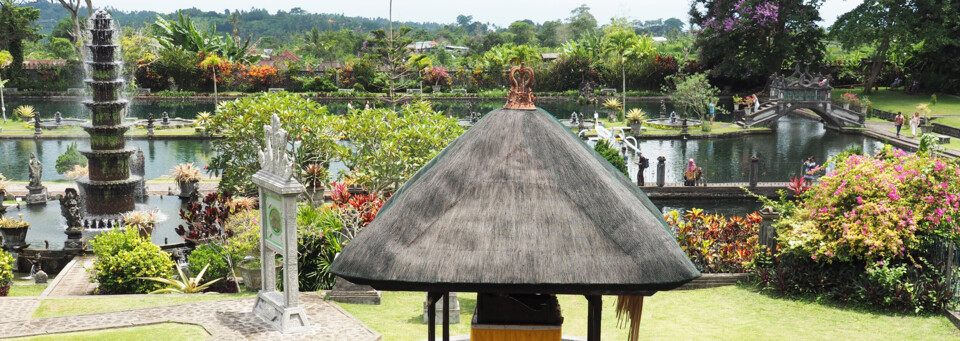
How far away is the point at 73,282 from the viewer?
52.4 ft

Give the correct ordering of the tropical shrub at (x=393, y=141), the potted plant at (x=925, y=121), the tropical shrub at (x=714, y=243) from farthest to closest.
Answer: the potted plant at (x=925, y=121) < the tropical shrub at (x=393, y=141) < the tropical shrub at (x=714, y=243)

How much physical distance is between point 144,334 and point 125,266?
11.5 feet

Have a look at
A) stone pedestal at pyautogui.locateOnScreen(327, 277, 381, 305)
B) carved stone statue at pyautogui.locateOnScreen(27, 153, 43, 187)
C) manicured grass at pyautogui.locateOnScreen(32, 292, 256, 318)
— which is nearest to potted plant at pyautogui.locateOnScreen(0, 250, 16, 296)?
manicured grass at pyautogui.locateOnScreen(32, 292, 256, 318)

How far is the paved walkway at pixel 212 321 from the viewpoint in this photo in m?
11.8

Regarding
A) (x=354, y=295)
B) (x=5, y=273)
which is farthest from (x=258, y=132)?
(x=354, y=295)

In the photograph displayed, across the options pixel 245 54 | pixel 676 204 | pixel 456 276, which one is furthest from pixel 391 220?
pixel 245 54

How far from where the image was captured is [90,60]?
20.6 meters

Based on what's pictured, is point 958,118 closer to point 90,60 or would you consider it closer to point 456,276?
point 90,60

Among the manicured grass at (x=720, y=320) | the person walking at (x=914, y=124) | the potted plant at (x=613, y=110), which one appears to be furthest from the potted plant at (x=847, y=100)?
the manicured grass at (x=720, y=320)

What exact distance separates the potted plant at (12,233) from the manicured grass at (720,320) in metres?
9.05

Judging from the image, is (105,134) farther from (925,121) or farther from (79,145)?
(925,121)

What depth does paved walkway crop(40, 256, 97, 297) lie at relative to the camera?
49.8 ft

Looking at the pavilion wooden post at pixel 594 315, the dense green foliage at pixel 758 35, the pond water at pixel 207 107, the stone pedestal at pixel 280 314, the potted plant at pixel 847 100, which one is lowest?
the stone pedestal at pixel 280 314

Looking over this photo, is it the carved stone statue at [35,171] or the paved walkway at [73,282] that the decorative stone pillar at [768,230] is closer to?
the paved walkway at [73,282]
